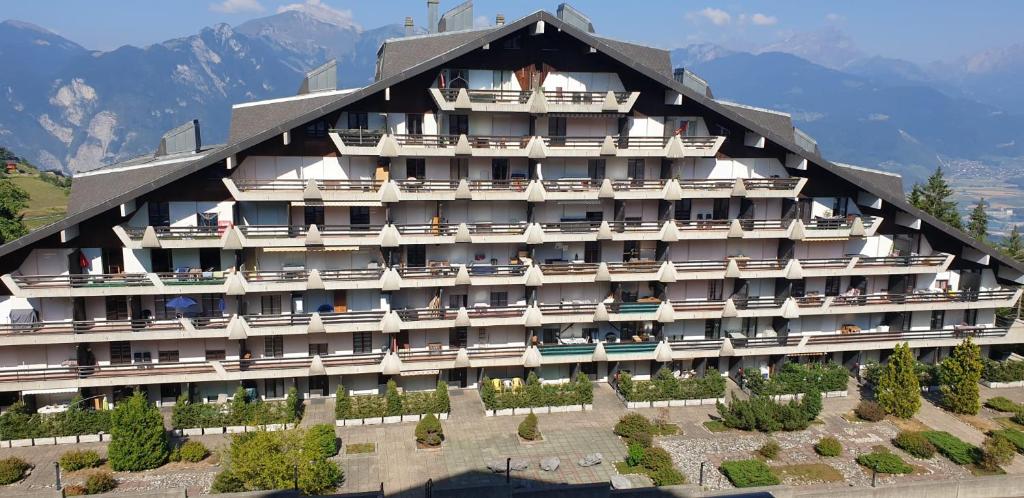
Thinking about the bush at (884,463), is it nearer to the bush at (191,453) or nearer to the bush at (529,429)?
the bush at (529,429)

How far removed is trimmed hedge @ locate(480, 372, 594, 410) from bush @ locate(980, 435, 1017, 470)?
22149 mm

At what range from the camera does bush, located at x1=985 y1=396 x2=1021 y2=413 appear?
44031 millimetres

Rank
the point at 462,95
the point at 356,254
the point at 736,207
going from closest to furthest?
the point at 462,95 < the point at 356,254 < the point at 736,207

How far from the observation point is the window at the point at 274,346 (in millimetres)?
41375

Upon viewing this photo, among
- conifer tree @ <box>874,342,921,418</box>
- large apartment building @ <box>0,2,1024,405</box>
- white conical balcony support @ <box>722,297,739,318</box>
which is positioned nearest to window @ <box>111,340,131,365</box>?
large apartment building @ <box>0,2,1024,405</box>

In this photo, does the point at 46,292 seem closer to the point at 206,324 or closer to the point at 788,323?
the point at 206,324

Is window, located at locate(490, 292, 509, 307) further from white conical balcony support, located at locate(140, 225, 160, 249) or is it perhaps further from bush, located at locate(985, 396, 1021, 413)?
bush, located at locate(985, 396, 1021, 413)

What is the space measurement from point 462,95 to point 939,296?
36790 mm

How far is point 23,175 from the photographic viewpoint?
388 feet

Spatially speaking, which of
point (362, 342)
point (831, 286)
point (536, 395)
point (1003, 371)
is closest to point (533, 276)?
point (536, 395)

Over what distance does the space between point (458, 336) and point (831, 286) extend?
27196 mm

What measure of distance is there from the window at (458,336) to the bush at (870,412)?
26.2m

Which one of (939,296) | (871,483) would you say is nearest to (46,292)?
(871,483)

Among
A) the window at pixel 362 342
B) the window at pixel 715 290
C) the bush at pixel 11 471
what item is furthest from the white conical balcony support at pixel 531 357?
the bush at pixel 11 471
